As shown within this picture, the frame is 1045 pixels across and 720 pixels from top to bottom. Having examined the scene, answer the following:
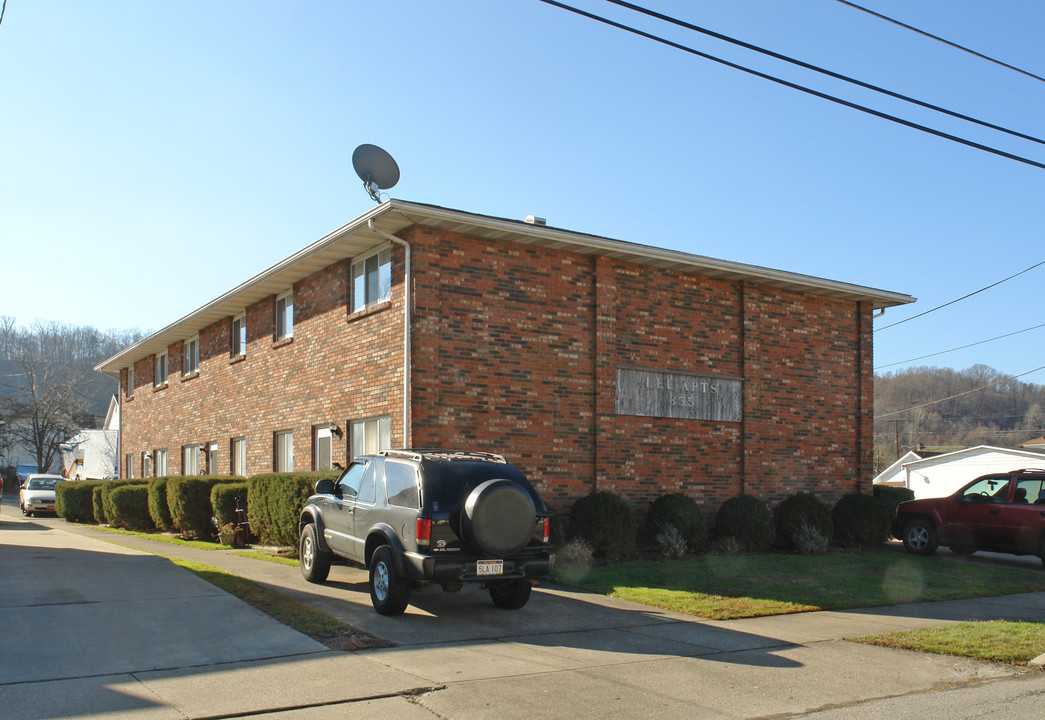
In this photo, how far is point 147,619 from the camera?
8867 mm

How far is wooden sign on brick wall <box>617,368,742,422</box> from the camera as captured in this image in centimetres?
1628

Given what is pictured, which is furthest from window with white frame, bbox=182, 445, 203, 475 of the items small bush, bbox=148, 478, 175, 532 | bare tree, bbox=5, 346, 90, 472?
bare tree, bbox=5, 346, 90, 472

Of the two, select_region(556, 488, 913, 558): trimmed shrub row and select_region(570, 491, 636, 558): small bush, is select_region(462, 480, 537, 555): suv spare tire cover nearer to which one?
select_region(556, 488, 913, 558): trimmed shrub row

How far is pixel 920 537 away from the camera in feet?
56.4

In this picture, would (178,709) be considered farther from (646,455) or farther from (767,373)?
(767,373)

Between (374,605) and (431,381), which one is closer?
(374,605)

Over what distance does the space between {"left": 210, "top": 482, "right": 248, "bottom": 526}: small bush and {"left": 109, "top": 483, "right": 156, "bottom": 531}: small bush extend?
6.00 meters

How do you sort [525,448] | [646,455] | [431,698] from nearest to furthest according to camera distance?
[431,698] < [525,448] < [646,455]

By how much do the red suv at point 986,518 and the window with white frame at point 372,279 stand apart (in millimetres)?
11198

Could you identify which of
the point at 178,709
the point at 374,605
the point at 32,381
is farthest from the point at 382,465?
the point at 32,381

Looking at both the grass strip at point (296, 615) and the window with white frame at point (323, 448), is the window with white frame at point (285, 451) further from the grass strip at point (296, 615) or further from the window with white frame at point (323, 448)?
the grass strip at point (296, 615)

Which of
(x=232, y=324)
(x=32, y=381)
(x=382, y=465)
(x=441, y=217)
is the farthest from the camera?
(x=32, y=381)

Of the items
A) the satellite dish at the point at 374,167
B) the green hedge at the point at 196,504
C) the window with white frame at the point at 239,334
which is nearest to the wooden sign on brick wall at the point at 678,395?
the satellite dish at the point at 374,167

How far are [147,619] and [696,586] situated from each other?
7.07 meters
